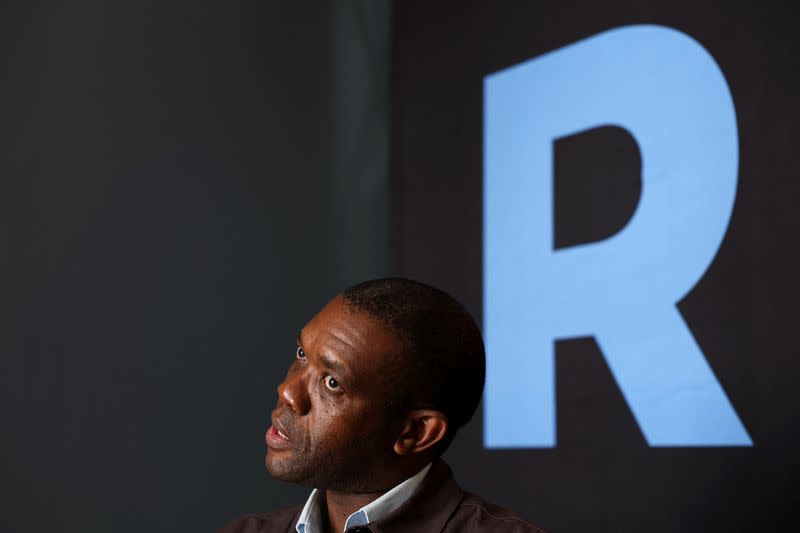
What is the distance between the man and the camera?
134cm

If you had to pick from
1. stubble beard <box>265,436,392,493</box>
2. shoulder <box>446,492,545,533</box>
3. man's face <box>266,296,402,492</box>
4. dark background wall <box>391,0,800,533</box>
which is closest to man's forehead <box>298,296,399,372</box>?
man's face <box>266,296,402,492</box>

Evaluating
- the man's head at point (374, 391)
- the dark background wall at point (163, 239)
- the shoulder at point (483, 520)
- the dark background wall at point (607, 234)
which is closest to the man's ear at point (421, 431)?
the man's head at point (374, 391)

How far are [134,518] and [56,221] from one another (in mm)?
678

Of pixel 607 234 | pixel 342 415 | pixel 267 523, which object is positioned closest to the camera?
pixel 342 415

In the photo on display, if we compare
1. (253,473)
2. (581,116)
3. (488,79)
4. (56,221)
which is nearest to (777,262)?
(581,116)

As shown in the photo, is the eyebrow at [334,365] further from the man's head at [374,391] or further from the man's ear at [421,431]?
the man's ear at [421,431]

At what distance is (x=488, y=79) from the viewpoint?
8.43ft

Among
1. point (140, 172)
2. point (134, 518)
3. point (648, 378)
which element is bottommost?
point (134, 518)

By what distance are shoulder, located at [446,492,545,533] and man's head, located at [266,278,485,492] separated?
89 mm

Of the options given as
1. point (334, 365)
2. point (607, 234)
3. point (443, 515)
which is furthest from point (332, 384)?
point (607, 234)

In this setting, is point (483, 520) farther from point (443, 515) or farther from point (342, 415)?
point (342, 415)

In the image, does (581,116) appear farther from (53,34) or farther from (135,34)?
(53,34)

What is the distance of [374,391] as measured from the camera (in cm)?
135

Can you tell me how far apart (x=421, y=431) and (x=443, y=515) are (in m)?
0.12
